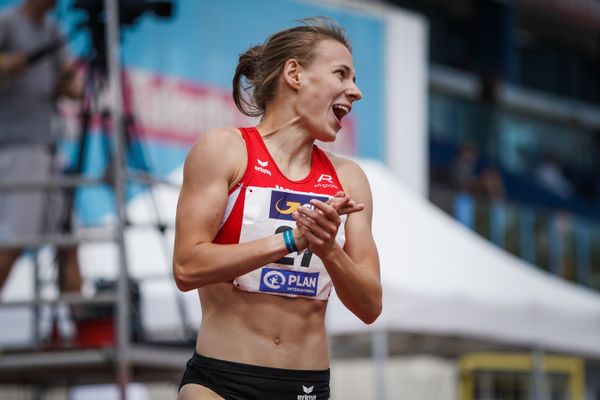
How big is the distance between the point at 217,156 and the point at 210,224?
188 mm

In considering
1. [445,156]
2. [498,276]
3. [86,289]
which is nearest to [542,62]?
[445,156]

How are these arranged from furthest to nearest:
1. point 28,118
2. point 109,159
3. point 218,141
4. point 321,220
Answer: point 28,118 < point 109,159 < point 218,141 < point 321,220

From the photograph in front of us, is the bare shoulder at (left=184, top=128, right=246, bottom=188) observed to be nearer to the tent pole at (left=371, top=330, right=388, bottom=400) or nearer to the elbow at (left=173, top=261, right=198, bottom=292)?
the elbow at (left=173, top=261, right=198, bottom=292)

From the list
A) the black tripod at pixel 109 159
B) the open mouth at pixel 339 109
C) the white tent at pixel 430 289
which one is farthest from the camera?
the white tent at pixel 430 289

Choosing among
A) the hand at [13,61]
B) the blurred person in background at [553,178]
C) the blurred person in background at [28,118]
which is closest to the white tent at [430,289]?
the blurred person in background at [28,118]

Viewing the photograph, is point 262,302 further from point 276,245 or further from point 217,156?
point 217,156

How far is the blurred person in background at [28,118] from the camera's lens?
648 cm

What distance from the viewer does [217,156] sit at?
3178 mm

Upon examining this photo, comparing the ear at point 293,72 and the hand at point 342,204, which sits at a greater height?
the ear at point 293,72

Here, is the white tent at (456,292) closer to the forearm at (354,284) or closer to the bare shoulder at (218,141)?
the forearm at (354,284)

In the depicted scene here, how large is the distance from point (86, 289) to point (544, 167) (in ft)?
56.1

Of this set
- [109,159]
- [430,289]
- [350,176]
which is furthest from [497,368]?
[350,176]

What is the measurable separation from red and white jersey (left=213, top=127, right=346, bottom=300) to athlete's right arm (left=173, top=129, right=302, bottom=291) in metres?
0.04

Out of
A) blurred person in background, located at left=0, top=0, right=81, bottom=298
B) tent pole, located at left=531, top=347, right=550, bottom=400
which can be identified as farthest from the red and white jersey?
tent pole, located at left=531, top=347, right=550, bottom=400
